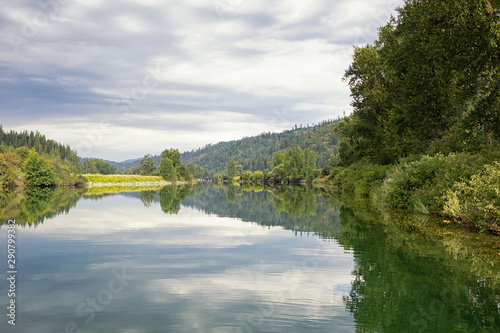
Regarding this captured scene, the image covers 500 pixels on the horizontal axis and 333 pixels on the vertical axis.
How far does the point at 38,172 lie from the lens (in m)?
85.4

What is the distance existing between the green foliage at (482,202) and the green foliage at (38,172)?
8731 centimetres

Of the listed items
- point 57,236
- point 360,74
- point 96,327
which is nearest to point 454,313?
point 96,327

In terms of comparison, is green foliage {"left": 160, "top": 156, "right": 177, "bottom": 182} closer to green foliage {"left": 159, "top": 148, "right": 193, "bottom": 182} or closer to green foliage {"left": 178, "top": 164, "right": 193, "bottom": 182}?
green foliage {"left": 159, "top": 148, "right": 193, "bottom": 182}

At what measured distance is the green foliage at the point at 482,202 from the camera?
52.4 feet

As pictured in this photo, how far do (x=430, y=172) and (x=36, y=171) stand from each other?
84956mm

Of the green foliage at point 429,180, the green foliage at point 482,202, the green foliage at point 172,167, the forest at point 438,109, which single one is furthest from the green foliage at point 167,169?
the green foliage at point 482,202

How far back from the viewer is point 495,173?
16.6 meters

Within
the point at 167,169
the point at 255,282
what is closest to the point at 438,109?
the point at 255,282

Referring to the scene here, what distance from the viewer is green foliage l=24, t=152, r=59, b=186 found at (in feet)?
276

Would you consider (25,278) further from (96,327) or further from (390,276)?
(390,276)

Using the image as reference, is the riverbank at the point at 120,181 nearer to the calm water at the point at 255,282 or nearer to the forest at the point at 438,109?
the forest at the point at 438,109

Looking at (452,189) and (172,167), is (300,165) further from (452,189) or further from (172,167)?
(452,189)

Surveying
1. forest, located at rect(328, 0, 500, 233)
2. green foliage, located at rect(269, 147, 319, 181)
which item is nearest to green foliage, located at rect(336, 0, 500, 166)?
forest, located at rect(328, 0, 500, 233)

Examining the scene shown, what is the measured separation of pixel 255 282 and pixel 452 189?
15878 millimetres
